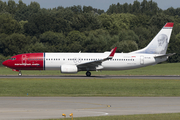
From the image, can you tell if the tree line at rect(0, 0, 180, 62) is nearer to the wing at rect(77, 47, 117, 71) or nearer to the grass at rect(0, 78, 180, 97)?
the wing at rect(77, 47, 117, 71)

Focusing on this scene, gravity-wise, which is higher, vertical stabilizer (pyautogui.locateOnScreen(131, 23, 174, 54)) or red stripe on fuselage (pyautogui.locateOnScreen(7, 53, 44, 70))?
vertical stabilizer (pyautogui.locateOnScreen(131, 23, 174, 54))

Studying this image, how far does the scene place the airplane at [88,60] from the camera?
52594 millimetres

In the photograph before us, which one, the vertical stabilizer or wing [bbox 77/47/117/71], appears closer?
wing [bbox 77/47/117/71]

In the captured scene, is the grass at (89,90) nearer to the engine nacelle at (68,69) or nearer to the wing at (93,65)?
the engine nacelle at (68,69)

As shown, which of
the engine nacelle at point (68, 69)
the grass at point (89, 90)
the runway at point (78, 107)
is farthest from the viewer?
the engine nacelle at point (68, 69)

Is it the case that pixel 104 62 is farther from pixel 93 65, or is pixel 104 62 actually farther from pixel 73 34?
pixel 73 34

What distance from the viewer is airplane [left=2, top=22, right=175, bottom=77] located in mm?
52594

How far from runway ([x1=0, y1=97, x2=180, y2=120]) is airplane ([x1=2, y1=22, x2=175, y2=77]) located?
26069mm

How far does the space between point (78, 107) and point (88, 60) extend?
31.8 metres

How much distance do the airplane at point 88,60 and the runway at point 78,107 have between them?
26.1m

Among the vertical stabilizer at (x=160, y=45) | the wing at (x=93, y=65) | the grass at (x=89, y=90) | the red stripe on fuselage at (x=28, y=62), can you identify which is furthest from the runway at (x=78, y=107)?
the vertical stabilizer at (x=160, y=45)

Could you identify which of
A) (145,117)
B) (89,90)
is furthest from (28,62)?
(145,117)

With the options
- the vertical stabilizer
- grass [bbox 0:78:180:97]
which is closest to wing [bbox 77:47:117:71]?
the vertical stabilizer

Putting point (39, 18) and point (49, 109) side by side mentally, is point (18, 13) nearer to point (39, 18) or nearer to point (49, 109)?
point (39, 18)
